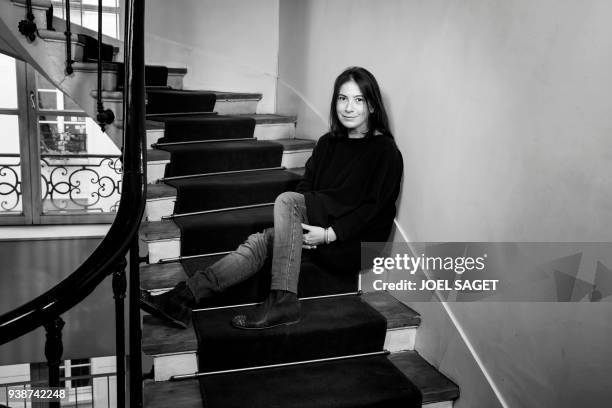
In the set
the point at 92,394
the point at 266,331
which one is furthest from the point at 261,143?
the point at 92,394

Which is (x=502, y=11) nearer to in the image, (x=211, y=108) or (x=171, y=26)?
(x=211, y=108)

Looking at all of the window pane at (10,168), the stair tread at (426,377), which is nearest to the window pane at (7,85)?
the window pane at (10,168)

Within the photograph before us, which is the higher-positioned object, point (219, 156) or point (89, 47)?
point (89, 47)

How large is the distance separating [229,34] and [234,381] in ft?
9.31

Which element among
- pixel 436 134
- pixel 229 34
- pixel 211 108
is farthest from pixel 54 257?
pixel 436 134

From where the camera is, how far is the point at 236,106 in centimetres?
352

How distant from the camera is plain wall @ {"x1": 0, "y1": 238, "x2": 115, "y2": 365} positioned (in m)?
4.02

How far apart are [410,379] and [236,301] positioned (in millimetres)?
699

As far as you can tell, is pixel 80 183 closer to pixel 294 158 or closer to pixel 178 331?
pixel 294 158

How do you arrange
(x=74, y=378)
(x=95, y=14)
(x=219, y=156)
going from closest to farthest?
1. (x=219, y=156)
2. (x=95, y=14)
3. (x=74, y=378)

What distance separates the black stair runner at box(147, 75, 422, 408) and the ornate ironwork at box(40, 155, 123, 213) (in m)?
1.86

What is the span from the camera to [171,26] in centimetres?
389

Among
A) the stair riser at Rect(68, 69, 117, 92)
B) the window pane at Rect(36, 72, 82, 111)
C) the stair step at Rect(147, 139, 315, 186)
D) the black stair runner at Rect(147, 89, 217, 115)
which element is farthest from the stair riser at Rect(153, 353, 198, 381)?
the window pane at Rect(36, 72, 82, 111)

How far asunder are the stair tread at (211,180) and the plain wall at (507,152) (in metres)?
0.80
